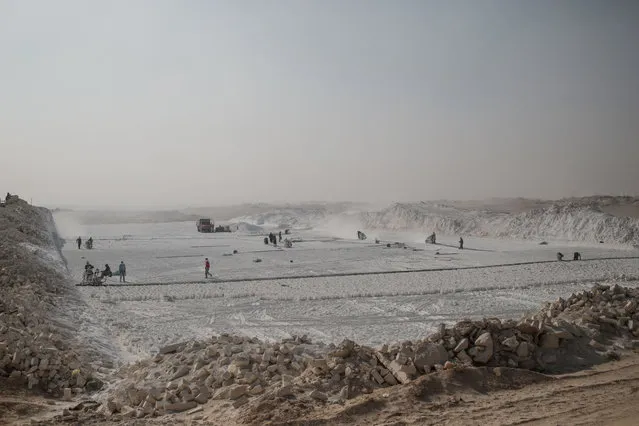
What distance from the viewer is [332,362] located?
7.50 meters

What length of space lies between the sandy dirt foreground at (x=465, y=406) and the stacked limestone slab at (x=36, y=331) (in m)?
0.89

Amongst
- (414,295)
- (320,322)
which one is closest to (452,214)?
(414,295)

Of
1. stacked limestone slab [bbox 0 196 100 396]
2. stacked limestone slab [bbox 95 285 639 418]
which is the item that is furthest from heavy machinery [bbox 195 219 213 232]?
stacked limestone slab [bbox 95 285 639 418]

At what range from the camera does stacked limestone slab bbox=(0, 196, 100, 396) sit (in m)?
8.44

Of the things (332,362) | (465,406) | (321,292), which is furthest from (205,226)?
(465,406)

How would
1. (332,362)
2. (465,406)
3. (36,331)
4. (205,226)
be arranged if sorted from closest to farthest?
(465,406), (332,362), (36,331), (205,226)

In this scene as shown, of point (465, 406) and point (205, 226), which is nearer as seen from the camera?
point (465, 406)

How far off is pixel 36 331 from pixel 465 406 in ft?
29.9

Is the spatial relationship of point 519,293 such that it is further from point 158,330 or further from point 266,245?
point 266,245

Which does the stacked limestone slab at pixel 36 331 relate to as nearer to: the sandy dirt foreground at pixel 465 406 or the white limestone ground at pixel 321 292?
the sandy dirt foreground at pixel 465 406

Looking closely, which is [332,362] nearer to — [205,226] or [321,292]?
[321,292]

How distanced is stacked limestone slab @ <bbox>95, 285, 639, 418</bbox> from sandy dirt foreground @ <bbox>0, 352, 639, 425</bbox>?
12.2 inches

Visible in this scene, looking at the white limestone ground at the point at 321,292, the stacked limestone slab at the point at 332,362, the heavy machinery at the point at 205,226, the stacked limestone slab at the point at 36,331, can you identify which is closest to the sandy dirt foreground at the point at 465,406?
the stacked limestone slab at the point at 332,362

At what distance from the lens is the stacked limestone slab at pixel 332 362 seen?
7090 mm
